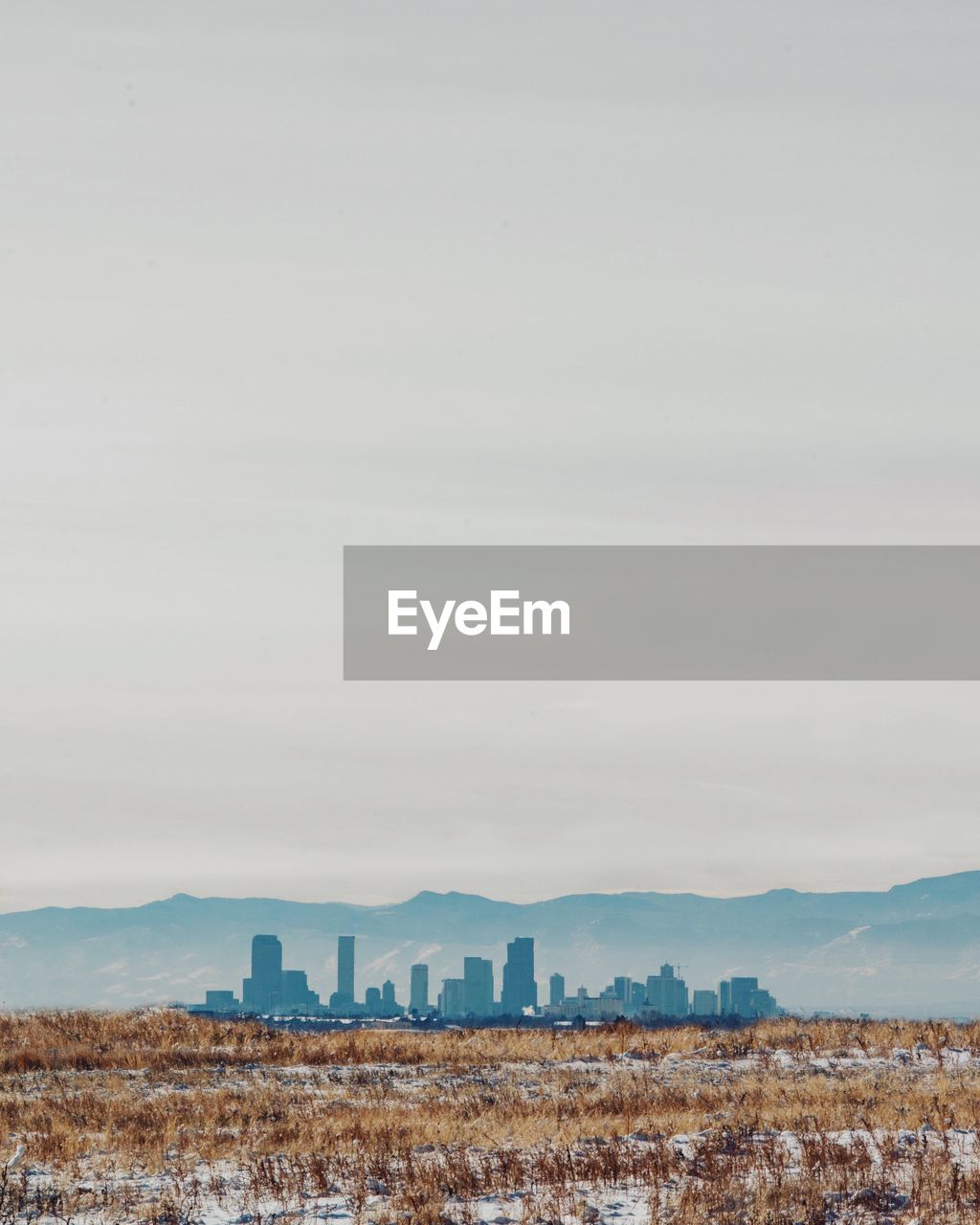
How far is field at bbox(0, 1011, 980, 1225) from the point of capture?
1633cm

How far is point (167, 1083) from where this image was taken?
93.5ft

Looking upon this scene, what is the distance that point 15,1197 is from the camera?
1647cm

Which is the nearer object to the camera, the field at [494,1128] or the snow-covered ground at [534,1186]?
the snow-covered ground at [534,1186]

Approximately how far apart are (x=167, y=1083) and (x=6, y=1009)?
755 inches

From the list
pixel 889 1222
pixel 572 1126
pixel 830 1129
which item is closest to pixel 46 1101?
pixel 572 1126

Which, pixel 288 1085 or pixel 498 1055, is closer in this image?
pixel 288 1085

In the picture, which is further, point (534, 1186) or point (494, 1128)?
point (494, 1128)

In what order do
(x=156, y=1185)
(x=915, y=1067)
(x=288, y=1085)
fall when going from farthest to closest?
(x=915, y=1067) → (x=288, y=1085) → (x=156, y=1185)

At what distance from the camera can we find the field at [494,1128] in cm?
1633

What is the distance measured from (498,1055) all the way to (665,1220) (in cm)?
1803

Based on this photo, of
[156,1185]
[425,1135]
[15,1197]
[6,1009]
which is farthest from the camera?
[6,1009]

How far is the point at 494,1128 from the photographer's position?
69.9 ft

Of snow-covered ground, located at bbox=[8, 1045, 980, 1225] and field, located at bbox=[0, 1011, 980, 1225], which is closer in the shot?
snow-covered ground, located at bbox=[8, 1045, 980, 1225]

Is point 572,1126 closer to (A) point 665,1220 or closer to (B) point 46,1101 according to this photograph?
(A) point 665,1220
